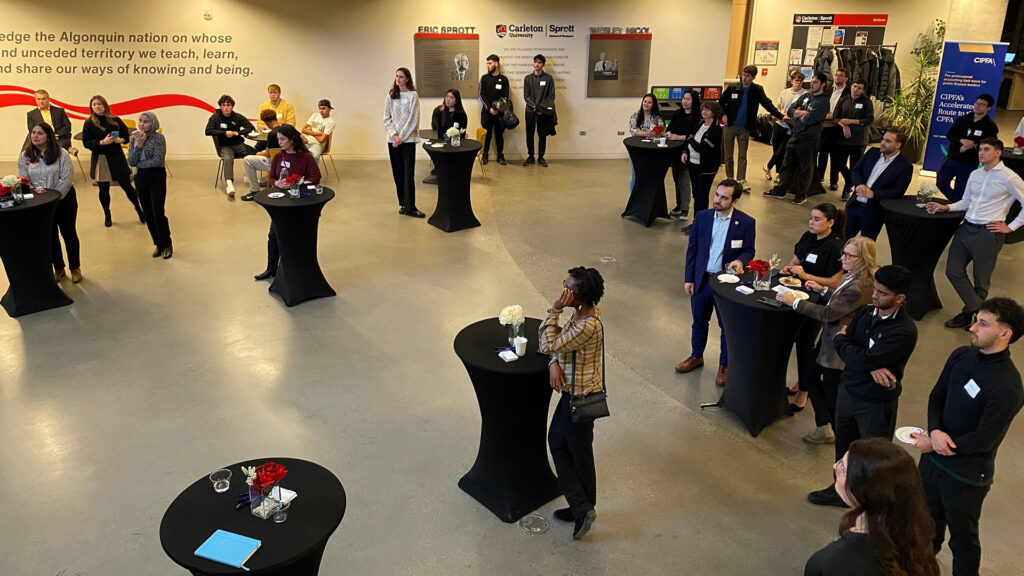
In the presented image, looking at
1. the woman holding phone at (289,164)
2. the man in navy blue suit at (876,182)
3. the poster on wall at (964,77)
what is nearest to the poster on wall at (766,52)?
the poster on wall at (964,77)

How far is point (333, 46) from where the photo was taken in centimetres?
1209

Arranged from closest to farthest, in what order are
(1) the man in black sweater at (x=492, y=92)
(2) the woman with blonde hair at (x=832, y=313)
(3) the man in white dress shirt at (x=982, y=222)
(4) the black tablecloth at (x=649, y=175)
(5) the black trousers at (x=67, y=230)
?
(2) the woman with blonde hair at (x=832, y=313) → (3) the man in white dress shirt at (x=982, y=222) → (5) the black trousers at (x=67, y=230) → (4) the black tablecloth at (x=649, y=175) → (1) the man in black sweater at (x=492, y=92)

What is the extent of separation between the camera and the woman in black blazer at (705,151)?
8.27 metres

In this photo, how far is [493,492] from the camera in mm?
4207

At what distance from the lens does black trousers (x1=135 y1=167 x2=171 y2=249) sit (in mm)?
7605

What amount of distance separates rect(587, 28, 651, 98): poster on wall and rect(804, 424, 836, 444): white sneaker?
896 centimetres

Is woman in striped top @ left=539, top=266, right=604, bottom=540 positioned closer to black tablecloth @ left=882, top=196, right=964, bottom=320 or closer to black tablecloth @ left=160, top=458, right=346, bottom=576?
black tablecloth @ left=160, top=458, right=346, bottom=576

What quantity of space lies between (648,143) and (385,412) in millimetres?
5164

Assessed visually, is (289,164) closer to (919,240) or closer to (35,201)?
(35,201)

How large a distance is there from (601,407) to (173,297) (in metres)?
4.82

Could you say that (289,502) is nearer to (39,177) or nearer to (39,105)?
(39,177)

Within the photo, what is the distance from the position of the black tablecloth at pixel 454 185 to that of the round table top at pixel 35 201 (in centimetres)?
370

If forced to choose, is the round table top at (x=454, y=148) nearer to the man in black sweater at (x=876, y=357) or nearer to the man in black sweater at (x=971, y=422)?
the man in black sweater at (x=876, y=357)

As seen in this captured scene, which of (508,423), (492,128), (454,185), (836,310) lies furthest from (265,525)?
(492,128)
